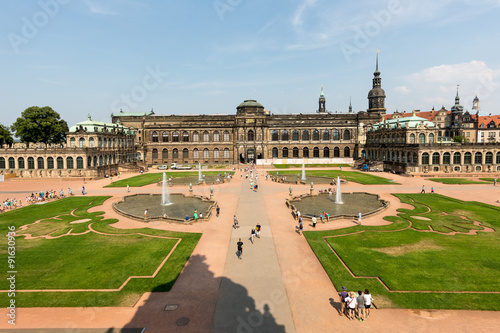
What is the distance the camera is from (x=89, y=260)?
22016 mm

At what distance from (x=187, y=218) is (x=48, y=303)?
16.1 m

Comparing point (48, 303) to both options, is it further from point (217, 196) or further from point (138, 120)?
point (138, 120)

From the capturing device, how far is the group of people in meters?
14.7

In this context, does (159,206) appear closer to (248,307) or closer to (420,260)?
(248,307)

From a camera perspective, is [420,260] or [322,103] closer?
[420,260]

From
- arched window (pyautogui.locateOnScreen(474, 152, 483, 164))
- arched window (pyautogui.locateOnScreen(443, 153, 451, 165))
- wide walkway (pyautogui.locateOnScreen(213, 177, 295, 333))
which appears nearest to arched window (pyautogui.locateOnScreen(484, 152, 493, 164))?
arched window (pyautogui.locateOnScreen(474, 152, 483, 164))

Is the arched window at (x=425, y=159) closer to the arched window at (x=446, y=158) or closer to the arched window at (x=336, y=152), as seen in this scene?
the arched window at (x=446, y=158)

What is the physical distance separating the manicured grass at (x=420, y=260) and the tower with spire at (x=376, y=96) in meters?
98.0

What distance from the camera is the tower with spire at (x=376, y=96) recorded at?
12094 cm

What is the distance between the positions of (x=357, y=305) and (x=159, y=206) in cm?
3215

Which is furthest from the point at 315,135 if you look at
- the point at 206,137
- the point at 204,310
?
the point at 204,310

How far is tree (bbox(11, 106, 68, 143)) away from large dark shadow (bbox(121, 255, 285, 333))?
91.2m

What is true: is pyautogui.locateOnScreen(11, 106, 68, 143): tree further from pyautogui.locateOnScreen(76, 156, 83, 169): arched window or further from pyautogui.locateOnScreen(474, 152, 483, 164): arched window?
pyautogui.locateOnScreen(474, 152, 483, 164): arched window

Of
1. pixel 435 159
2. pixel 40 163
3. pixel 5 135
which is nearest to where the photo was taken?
pixel 40 163
